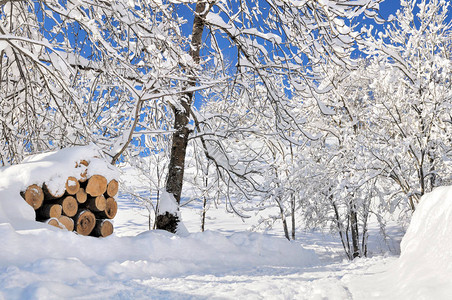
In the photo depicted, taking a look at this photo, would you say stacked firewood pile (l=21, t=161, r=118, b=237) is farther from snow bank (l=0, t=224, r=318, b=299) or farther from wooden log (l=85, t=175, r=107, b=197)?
snow bank (l=0, t=224, r=318, b=299)

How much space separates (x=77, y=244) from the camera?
3.30m

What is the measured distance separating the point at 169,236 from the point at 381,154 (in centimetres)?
529

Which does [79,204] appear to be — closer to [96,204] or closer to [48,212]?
[96,204]

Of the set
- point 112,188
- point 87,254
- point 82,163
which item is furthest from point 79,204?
point 87,254

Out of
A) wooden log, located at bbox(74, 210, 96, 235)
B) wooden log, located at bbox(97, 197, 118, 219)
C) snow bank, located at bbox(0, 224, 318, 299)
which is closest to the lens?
snow bank, located at bbox(0, 224, 318, 299)

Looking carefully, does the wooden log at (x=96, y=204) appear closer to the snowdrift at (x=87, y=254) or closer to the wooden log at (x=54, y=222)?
the snowdrift at (x=87, y=254)

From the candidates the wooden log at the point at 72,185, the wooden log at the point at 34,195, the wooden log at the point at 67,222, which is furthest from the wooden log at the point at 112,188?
the wooden log at the point at 34,195

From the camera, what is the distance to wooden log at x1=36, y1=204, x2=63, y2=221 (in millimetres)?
3855

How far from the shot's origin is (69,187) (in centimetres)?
405

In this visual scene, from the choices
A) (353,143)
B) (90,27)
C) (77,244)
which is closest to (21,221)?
(77,244)

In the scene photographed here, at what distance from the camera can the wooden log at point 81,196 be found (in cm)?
421

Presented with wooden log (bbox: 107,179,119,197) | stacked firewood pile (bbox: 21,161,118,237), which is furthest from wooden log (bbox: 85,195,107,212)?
wooden log (bbox: 107,179,119,197)

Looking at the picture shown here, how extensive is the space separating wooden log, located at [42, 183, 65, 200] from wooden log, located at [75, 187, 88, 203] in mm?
282

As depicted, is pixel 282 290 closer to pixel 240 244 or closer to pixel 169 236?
pixel 169 236
